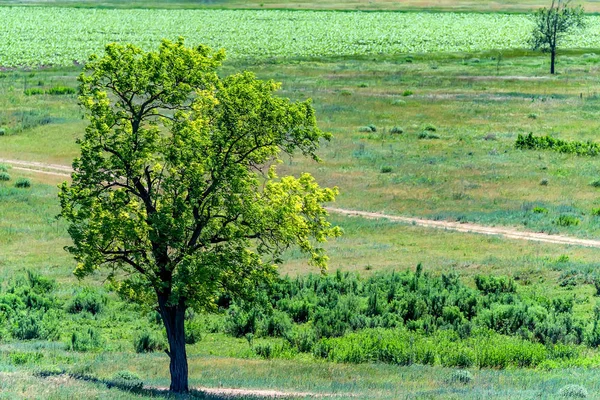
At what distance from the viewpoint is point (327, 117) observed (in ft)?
227

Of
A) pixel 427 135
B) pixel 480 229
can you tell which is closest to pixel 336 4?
pixel 427 135

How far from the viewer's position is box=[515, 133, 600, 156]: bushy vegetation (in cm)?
5756

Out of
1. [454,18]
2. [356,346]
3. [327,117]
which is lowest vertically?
[356,346]

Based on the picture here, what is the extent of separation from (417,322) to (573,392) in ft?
37.3

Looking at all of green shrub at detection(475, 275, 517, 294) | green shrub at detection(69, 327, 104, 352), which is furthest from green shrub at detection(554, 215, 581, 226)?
green shrub at detection(69, 327, 104, 352)

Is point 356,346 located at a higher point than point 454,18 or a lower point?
lower

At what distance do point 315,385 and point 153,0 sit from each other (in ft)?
596

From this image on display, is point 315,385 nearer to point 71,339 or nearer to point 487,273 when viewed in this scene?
point 71,339

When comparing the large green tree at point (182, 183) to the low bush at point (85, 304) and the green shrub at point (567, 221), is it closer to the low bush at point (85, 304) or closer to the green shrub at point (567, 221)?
the low bush at point (85, 304)

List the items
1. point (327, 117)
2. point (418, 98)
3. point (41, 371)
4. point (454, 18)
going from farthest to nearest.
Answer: point (454, 18), point (418, 98), point (327, 117), point (41, 371)

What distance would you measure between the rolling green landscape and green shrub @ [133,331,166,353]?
7cm

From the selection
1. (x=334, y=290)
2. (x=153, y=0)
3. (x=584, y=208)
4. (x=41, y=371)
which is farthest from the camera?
(x=153, y=0)

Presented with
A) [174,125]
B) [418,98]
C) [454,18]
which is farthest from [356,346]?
[454,18]

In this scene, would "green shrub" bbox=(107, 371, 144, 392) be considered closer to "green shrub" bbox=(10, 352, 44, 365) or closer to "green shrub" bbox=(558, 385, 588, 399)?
"green shrub" bbox=(10, 352, 44, 365)
